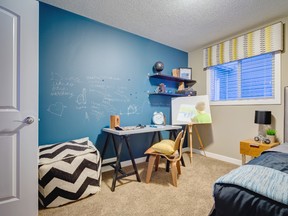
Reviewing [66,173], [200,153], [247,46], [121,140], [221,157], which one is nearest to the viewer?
[66,173]

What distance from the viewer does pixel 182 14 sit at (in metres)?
2.25

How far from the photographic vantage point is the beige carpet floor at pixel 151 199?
5.15 feet

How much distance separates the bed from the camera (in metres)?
0.81

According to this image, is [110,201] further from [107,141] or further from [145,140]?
[145,140]

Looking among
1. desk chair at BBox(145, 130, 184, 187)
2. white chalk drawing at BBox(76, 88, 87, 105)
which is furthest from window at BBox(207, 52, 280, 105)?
white chalk drawing at BBox(76, 88, 87, 105)

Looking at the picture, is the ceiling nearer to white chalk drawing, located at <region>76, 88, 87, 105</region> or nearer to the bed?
white chalk drawing, located at <region>76, 88, 87, 105</region>

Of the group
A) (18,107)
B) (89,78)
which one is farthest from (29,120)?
(89,78)

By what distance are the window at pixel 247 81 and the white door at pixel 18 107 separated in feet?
A: 10.3

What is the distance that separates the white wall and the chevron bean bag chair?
2448mm

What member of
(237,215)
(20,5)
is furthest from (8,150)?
(237,215)

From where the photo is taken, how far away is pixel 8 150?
1.33m

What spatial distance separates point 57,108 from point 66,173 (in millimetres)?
945

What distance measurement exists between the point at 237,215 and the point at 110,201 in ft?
4.31

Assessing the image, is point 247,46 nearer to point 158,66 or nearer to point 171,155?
point 158,66
